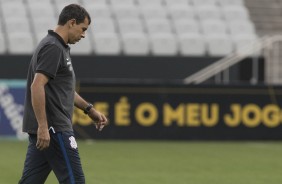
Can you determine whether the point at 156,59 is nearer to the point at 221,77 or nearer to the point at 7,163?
the point at 221,77

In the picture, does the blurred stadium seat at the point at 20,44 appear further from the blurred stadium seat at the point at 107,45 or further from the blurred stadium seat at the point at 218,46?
the blurred stadium seat at the point at 218,46

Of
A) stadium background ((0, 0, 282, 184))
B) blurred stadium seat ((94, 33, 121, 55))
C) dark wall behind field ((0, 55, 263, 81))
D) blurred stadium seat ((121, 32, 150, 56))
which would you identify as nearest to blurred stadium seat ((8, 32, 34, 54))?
stadium background ((0, 0, 282, 184))

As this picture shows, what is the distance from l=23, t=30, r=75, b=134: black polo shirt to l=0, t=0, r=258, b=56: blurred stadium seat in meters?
14.7

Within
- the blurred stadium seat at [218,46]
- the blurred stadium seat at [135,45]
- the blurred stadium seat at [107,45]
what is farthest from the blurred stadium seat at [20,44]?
the blurred stadium seat at [218,46]

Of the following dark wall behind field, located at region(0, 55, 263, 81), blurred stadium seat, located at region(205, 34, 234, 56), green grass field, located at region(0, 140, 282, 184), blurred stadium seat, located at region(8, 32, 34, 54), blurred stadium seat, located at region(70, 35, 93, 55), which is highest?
blurred stadium seat, located at region(8, 32, 34, 54)

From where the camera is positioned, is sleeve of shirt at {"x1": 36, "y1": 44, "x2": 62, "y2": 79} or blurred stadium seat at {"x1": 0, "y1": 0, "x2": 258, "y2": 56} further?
blurred stadium seat at {"x1": 0, "y1": 0, "x2": 258, "y2": 56}

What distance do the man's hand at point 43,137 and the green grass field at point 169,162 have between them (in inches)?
168

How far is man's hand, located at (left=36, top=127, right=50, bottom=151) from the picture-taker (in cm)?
621

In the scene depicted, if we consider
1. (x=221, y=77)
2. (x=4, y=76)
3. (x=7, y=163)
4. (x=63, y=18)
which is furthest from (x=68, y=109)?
(x=221, y=77)

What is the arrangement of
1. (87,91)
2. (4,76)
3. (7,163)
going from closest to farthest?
(7,163)
(87,91)
(4,76)

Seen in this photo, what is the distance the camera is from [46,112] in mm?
6449

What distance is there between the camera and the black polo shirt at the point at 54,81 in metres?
6.29

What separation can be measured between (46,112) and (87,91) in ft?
42.4

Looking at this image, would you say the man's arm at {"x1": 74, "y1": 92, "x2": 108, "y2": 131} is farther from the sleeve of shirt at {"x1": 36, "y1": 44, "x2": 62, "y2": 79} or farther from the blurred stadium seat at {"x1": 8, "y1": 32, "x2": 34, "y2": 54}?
the blurred stadium seat at {"x1": 8, "y1": 32, "x2": 34, "y2": 54}
